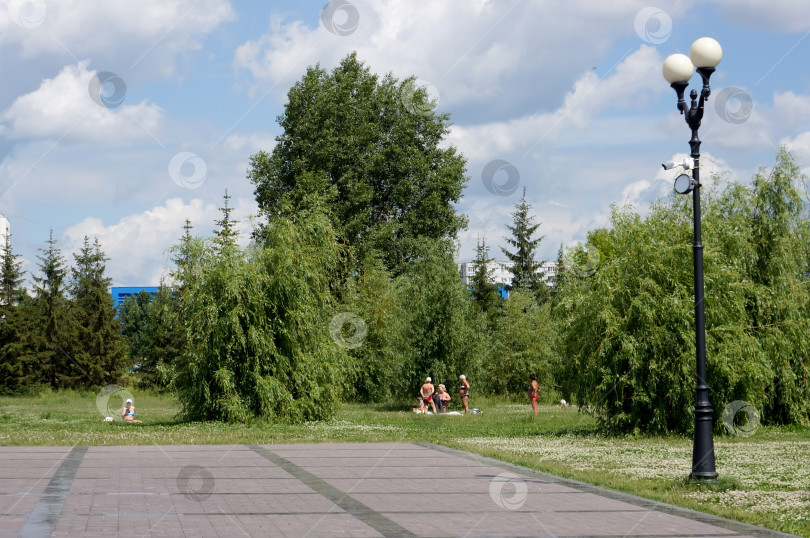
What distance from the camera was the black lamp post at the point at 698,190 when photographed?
12.7 metres

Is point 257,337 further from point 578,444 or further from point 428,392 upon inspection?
point 428,392

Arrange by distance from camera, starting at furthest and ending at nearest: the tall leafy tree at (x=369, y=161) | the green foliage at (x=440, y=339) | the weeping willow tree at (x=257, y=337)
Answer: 1. the tall leafy tree at (x=369, y=161)
2. the green foliage at (x=440, y=339)
3. the weeping willow tree at (x=257, y=337)

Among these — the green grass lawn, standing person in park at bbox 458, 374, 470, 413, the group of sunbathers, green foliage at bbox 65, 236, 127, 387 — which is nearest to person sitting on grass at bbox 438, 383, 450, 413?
the group of sunbathers

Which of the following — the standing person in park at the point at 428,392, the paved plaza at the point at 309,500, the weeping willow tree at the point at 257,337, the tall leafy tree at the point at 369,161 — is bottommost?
the paved plaza at the point at 309,500

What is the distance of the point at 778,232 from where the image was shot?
1043 inches

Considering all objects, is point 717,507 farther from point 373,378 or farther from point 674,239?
point 373,378

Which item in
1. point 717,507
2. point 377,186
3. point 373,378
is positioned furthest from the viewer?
point 377,186

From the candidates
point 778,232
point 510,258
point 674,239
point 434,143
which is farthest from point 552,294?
point 674,239

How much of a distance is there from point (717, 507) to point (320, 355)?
17.2 meters

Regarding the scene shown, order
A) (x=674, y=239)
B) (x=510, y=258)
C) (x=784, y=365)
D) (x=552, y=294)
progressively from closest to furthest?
1. (x=674, y=239)
2. (x=784, y=365)
3. (x=552, y=294)
4. (x=510, y=258)

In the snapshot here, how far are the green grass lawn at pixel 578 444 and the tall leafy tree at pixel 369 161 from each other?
20972 mm

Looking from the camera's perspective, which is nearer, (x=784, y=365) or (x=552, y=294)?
(x=784, y=365)

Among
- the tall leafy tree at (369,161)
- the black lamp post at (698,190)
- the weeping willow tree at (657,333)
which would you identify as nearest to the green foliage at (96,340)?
the tall leafy tree at (369,161)

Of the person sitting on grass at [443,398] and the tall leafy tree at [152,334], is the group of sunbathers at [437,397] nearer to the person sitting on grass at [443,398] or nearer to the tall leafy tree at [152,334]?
the person sitting on grass at [443,398]
